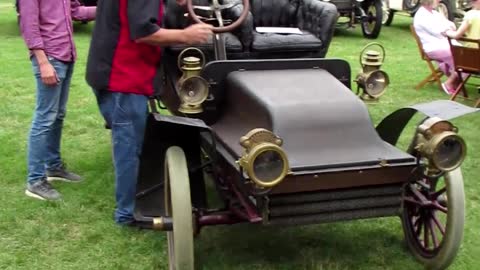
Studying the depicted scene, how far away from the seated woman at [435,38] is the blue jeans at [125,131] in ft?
15.4

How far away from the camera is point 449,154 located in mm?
2691

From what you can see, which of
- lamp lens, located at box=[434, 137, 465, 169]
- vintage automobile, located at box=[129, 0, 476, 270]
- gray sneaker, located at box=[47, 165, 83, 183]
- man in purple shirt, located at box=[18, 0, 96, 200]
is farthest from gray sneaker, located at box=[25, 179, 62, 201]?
lamp lens, located at box=[434, 137, 465, 169]

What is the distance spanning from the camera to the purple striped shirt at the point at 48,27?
3.63 metres

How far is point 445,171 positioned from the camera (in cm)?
270

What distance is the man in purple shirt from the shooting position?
366 cm

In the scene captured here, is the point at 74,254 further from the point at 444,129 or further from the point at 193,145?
the point at 444,129

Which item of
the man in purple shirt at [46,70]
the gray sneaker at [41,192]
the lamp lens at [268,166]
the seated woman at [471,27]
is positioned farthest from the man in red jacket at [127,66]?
the seated woman at [471,27]

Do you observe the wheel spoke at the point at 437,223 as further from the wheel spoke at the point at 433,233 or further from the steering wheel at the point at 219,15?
the steering wheel at the point at 219,15

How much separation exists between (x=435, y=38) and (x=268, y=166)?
532 centimetres

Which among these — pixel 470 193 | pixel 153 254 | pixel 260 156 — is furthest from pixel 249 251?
pixel 470 193

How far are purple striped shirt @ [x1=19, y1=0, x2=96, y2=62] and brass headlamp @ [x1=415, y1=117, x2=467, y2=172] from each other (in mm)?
2213

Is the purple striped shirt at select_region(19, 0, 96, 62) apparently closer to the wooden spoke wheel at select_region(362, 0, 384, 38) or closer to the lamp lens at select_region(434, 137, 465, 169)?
the lamp lens at select_region(434, 137, 465, 169)

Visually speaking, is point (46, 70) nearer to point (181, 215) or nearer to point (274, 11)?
point (181, 215)

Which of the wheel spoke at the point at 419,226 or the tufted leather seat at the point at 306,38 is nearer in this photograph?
the wheel spoke at the point at 419,226
